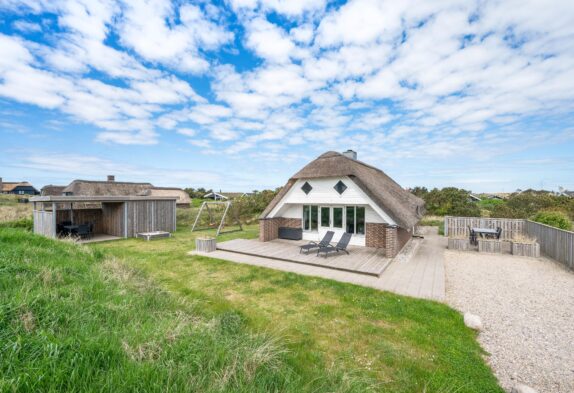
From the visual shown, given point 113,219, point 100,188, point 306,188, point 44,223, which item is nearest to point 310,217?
point 306,188

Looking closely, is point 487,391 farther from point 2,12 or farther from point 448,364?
point 2,12

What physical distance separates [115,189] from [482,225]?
3490cm

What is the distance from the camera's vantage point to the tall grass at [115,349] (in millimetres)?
2137

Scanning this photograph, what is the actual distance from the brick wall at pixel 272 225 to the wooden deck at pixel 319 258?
45cm

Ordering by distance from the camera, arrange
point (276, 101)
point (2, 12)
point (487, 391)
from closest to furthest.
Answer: point (487, 391) → point (2, 12) → point (276, 101)

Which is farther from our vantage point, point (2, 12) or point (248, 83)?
point (248, 83)

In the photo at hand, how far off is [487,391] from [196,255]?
996cm

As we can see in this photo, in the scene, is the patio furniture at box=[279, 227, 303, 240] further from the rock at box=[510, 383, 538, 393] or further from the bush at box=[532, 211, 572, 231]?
the bush at box=[532, 211, 572, 231]

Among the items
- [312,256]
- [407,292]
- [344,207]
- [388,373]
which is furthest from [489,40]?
[388,373]

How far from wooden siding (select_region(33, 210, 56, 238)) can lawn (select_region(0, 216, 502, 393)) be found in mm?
6718

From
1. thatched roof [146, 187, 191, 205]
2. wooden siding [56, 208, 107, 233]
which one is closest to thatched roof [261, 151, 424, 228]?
wooden siding [56, 208, 107, 233]

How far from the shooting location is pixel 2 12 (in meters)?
8.27

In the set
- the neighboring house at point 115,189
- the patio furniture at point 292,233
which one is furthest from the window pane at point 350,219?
the neighboring house at point 115,189

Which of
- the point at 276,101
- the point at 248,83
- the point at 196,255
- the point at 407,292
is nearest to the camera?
the point at 407,292
